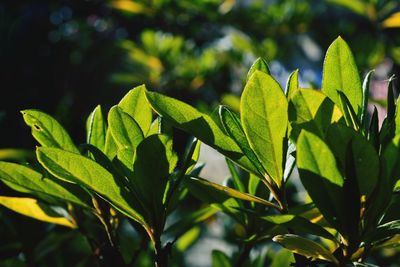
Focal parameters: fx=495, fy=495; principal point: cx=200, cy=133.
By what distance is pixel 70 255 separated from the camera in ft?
4.45

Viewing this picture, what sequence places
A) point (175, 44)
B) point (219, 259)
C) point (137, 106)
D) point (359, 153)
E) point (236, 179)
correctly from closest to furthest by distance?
point (359, 153)
point (137, 106)
point (236, 179)
point (219, 259)
point (175, 44)

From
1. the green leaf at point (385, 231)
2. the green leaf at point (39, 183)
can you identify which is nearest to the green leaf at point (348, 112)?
the green leaf at point (385, 231)

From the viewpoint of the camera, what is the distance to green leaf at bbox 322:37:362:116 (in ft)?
1.71

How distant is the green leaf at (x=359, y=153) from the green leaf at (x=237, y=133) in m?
0.09

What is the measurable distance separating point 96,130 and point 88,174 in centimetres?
11

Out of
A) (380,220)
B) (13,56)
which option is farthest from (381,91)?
(380,220)

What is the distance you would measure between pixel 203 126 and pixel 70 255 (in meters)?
0.97

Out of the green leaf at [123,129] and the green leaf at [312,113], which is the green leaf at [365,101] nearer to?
the green leaf at [312,113]

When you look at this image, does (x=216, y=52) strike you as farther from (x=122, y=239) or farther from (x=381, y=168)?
(x=381, y=168)

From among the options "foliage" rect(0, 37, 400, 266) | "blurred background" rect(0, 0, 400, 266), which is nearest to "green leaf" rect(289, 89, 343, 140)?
"foliage" rect(0, 37, 400, 266)

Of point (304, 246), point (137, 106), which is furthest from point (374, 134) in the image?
point (137, 106)

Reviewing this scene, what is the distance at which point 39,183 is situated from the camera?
57 centimetres

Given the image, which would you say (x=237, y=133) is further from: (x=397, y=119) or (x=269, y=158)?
(x=397, y=119)

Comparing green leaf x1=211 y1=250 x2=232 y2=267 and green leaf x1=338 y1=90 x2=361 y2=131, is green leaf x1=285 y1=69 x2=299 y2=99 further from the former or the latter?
green leaf x1=211 y1=250 x2=232 y2=267
